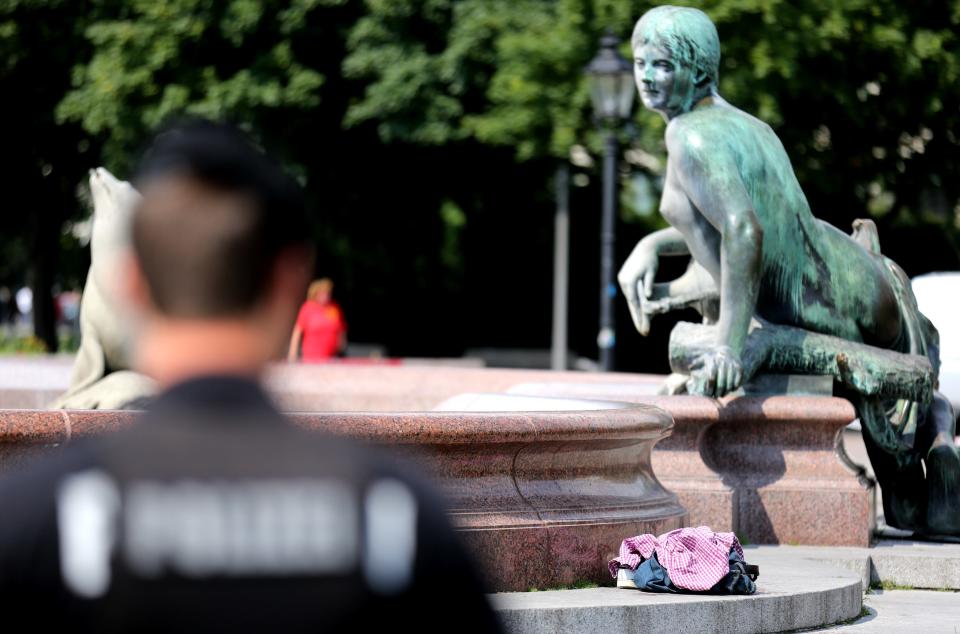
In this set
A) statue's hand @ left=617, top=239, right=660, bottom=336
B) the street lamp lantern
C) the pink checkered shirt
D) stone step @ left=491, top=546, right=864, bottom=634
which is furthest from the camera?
the street lamp lantern

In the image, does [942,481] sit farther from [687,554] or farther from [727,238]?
[687,554]

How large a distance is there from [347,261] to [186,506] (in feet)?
93.2

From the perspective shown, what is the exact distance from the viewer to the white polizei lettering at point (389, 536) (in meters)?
1.81

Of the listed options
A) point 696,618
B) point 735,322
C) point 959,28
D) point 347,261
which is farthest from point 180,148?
point 347,261

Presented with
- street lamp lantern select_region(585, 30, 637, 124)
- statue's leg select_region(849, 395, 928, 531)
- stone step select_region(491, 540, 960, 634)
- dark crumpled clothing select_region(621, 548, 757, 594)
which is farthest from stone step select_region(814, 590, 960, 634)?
street lamp lantern select_region(585, 30, 637, 124)

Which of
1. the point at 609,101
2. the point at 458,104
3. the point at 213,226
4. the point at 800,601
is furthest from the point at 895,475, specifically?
the point at 458,104

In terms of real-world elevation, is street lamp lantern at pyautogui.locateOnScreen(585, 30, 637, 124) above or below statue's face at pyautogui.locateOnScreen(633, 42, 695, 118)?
above

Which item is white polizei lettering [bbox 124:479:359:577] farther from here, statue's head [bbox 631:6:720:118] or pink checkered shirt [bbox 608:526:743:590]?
statue's head [bbox 631:6:720:118]

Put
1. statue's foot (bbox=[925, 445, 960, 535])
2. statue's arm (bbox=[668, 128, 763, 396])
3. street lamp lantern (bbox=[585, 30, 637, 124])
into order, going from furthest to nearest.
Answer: street lamp lantern (bbox=[585, 30, 637, 124])
statue's foot (bbox=[925, 445, 960, 535])
statue's arm (bbox=[668, 128, 763, 396])

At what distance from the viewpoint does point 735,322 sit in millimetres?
8711

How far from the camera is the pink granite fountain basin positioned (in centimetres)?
652

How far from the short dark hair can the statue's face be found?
22.7 feet

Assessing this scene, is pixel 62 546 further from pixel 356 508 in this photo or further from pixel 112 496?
pixel 356 508

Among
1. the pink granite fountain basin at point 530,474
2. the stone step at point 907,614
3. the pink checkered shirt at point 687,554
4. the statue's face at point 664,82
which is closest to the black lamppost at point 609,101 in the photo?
the statue's face at point 664,82
